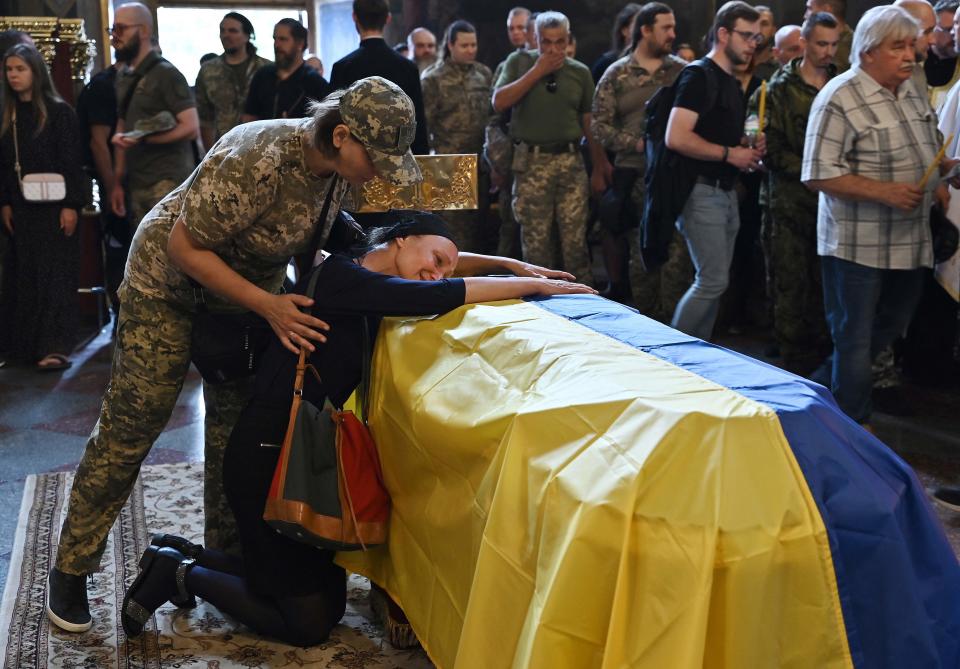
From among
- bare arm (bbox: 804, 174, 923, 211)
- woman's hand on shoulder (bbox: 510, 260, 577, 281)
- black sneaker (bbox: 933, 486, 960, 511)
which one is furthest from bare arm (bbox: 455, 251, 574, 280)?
black sneaker (bbox: 933, 486, 960, 511)

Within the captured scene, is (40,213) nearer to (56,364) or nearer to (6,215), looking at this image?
(6,215)

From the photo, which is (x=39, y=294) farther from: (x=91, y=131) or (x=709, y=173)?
(x=709, y=173)

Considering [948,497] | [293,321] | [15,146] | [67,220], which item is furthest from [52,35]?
[948,497]

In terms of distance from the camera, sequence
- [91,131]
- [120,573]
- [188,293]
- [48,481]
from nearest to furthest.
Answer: [188,293] → [120,573] → [48,481] → [91,131]

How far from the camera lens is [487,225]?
359 inches

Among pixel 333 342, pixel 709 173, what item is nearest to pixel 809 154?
pixel 709 173

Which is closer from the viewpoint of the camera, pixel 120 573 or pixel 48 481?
A: pixel 120 573

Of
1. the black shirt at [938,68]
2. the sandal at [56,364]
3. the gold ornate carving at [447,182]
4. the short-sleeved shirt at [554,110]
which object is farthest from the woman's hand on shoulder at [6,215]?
the black shirt at [938,68]

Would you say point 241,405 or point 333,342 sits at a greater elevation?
point 333,342

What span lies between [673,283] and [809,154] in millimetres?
1926

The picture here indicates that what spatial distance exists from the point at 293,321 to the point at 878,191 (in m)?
2.49

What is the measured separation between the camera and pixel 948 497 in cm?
380

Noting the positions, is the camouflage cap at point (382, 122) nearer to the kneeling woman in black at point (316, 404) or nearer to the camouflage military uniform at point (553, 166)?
the kneeling woman in black at point (316, 404)

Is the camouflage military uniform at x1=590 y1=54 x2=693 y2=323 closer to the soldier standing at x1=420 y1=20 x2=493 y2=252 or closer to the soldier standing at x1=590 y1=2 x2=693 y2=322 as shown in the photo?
the soldier standing at x1=590 y1=2 x2=693 y2=322
